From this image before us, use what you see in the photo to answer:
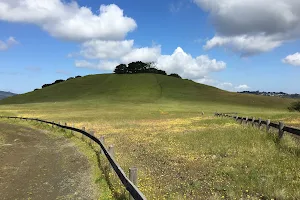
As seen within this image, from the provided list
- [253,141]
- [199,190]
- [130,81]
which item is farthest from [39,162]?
[130,81]

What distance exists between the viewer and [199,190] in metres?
10.3

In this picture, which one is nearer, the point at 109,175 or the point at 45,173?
the point at 109,175

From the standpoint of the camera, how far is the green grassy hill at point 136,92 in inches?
4543

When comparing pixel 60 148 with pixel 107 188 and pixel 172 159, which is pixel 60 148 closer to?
pixel 172 159

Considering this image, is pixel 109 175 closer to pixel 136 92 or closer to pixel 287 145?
pixel 287 145

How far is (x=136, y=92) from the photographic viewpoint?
12925 centimetres

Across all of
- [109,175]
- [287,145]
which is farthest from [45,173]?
[287,145]

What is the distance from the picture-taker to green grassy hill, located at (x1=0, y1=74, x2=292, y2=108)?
115381 mm

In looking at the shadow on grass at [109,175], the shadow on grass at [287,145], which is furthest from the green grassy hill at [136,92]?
the shadow on grass at [109,175]

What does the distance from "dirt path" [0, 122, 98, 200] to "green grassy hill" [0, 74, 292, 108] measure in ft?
281

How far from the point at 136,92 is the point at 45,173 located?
115147 mm

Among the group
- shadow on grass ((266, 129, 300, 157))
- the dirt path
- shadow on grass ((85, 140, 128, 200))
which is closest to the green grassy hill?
the dirt path

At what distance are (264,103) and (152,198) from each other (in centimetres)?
11065

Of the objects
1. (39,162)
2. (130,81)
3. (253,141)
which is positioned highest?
(130,81)
